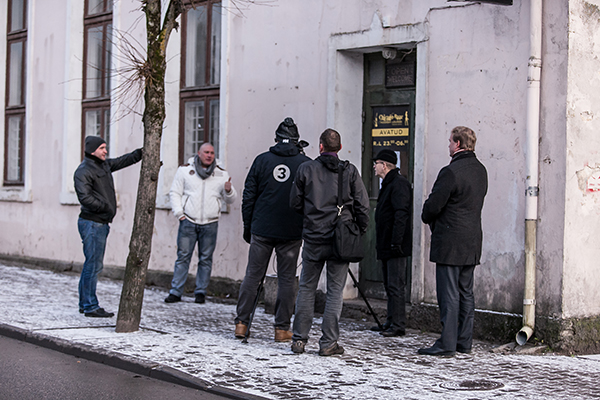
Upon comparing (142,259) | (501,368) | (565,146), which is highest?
(565,146)

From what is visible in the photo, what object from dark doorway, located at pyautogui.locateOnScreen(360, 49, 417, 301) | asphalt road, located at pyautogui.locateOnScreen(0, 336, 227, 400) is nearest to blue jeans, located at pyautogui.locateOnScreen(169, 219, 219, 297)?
dark doorway, located at pyautogui.locateOnScreen(360, 49, 417, 301)

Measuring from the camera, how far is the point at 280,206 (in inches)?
307

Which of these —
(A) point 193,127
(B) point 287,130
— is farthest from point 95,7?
(B) point 287,130

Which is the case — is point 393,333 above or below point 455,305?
below

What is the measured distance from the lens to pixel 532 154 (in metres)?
7.74

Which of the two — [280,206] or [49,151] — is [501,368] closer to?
[280,206]

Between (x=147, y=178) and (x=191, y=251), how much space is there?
9.03ft

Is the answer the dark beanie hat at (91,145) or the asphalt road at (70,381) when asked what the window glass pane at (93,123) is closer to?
the dark beanie hat at (91,145)

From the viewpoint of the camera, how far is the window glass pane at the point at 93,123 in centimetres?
1362

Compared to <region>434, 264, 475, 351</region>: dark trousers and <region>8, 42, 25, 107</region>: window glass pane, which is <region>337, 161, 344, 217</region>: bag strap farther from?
<region>8, 42, 25, 107</region>: window glass pane

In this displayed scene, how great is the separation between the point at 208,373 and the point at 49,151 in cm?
897

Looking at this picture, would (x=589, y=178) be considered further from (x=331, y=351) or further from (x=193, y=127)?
(x=193, y=127)

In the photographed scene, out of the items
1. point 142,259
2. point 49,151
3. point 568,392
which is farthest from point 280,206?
point 49,151

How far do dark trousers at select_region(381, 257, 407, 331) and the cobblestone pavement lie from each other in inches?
7.8
